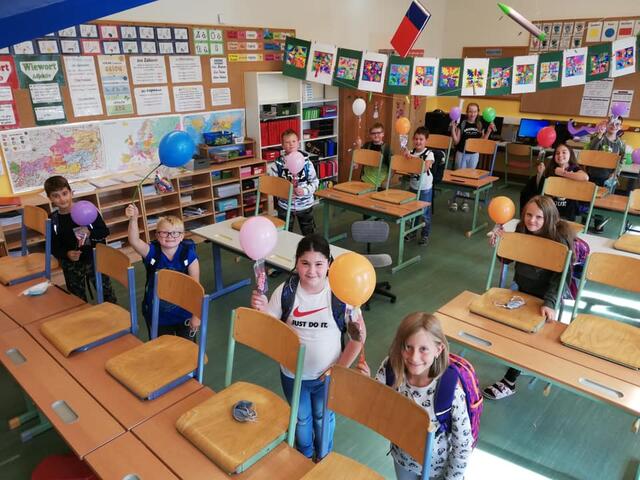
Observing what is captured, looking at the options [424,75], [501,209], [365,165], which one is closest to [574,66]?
[424,75]

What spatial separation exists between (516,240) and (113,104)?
14.2ft

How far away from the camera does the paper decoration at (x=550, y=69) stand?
19.3 ft

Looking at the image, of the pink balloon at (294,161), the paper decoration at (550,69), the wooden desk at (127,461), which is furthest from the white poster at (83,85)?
the paper decoration at (550,69)

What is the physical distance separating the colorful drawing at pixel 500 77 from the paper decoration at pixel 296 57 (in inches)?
98.1

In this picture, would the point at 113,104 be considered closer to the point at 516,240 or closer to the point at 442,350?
the point at 516,240

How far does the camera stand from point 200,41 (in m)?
5.45

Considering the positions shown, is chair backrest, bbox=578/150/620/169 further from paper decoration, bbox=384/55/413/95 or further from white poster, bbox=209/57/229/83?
white poster, bbox=209/57/229/83

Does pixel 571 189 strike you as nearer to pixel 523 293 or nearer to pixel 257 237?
pixel 523 293

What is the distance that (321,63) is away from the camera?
246 inches

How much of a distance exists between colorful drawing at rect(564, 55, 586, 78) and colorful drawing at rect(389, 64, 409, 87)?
79.8 inches

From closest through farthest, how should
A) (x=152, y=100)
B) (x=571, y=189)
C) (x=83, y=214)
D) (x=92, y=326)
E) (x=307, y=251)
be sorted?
(x=307, y=251) < (x=92, y=326) < (x=83, y=214) < (x=571, y=189) < (x=152, y=100)

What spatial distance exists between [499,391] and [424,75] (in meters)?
4.46

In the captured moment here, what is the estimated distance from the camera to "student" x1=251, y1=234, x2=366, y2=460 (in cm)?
201

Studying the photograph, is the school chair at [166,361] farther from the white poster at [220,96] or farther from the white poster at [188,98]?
the white poster at [220,96]
